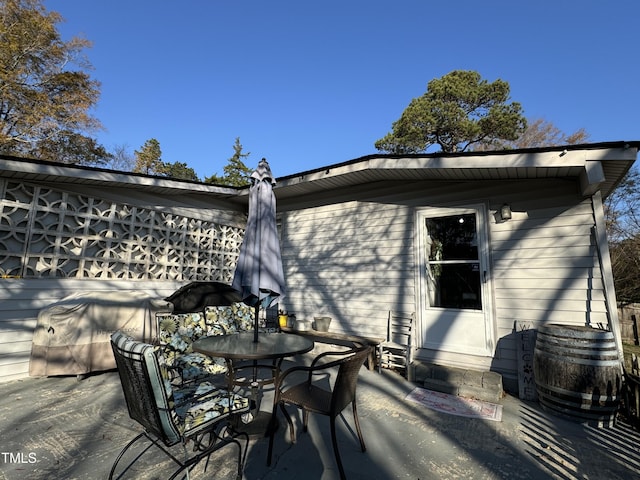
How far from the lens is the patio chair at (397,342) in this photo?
4492 millimetres

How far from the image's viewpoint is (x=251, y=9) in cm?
818

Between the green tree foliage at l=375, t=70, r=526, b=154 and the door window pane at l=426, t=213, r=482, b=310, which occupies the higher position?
the green tree foliage at l=375, t=70, r=526, b=154

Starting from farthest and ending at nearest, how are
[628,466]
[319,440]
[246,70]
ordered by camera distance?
[246,70] → [319,440] → [628,466]

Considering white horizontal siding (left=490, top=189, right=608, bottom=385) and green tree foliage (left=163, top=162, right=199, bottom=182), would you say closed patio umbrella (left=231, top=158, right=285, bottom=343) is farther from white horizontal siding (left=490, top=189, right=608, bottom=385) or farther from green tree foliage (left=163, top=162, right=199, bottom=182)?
green tree foliage (left=163, top=162, right=199, bottom=182)

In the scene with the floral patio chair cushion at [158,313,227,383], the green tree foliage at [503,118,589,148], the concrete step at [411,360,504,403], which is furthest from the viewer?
the green tree foliage at [503,118,589,148]

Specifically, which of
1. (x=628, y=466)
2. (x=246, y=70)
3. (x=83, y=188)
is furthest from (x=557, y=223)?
(x=246, y=70)

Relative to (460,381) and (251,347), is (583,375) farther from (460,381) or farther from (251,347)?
(251,347)

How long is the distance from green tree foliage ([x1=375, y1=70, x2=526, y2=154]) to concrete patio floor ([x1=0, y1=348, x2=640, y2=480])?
12.8 m

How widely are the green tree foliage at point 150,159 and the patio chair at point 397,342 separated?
21.4 metres

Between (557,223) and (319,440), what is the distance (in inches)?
147

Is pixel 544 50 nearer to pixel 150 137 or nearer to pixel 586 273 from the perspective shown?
pixel 586 273

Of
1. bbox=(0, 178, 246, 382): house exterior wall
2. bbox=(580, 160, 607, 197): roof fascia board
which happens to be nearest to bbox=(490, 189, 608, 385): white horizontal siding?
bbox=(580, 160, 607, 197): roof fascia board

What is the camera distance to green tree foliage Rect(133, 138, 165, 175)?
2086 centimetres

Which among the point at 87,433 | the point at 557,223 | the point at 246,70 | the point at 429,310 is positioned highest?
the point at 246,70
